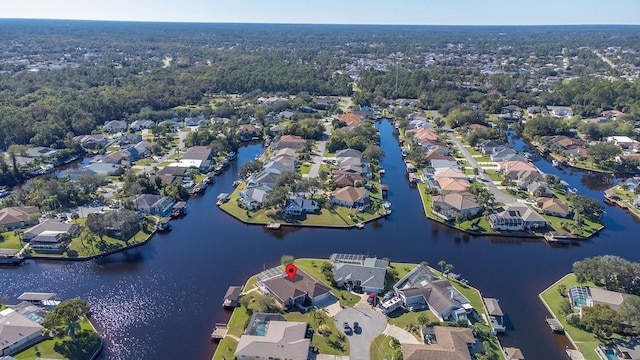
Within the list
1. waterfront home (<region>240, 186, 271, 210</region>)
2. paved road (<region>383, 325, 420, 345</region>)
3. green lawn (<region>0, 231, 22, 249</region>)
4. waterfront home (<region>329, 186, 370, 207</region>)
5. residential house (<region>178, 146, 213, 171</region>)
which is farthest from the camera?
residential house (<region>178, 146, 213, 171</region>)

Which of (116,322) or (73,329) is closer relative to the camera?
(73,329)

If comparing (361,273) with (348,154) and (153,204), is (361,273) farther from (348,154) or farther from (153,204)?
(348,154)

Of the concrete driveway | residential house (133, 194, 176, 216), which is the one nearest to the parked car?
the concrete driveway

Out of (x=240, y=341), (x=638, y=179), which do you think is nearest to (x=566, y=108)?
(x=638, y=179)

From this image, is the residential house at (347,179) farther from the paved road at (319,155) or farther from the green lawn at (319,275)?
the green lawn at (319,275)

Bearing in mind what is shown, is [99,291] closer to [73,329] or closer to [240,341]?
[73,329]

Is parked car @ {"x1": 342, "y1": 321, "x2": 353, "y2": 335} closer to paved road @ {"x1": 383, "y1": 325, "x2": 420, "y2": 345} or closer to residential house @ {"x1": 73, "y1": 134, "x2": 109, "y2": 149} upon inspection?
paved road @ {"x1": 383, "y1": 325, "x2": 420, "y2": 345}
